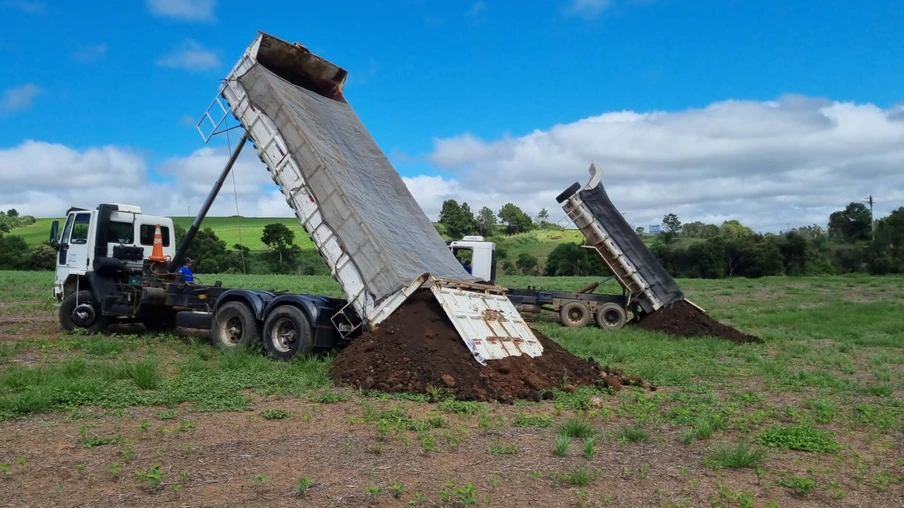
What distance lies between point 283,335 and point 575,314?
1121 centimetres

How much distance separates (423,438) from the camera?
22.8 feet

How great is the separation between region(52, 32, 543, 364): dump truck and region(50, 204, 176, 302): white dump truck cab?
0.03 metres

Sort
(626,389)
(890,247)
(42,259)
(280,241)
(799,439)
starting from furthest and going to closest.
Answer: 1. (280,241)
2. (42,259)
3. (890,247)
4. (626,389)
5. (799,439)

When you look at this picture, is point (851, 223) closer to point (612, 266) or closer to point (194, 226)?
point (612, 266)

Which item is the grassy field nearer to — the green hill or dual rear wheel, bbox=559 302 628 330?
dual rear wheel, bbox=559 302 628 330

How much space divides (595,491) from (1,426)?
553 cm

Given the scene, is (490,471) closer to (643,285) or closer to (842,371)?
(842,371)

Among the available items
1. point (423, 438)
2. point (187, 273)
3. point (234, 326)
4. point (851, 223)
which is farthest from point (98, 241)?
point (851, 223)

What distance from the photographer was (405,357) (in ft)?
31.0

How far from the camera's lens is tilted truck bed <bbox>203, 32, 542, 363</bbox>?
10.3 m

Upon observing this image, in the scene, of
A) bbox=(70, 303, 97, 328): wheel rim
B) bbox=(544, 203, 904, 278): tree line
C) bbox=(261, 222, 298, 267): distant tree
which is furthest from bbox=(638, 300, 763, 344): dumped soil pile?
bbox=(261, 222, 298, 267): distant tree

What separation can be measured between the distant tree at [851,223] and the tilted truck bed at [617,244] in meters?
57.8

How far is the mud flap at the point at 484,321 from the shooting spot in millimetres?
9773

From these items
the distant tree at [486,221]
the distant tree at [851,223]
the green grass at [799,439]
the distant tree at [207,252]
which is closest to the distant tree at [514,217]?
the distant tree at [486,221]
